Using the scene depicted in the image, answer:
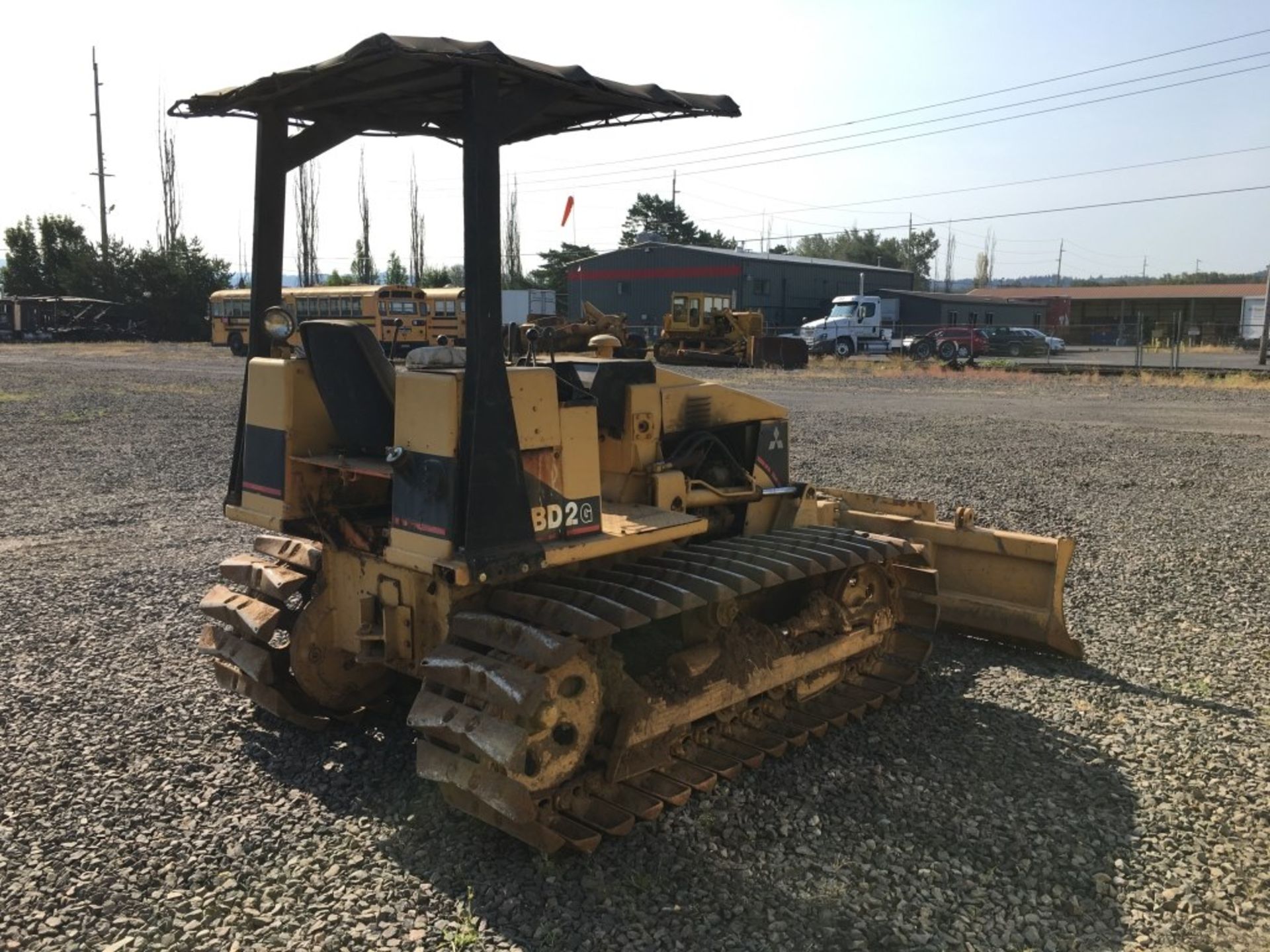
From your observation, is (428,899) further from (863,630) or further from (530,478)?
(863,630)

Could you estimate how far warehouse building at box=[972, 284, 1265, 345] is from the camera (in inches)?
2295

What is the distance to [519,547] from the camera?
146 inches

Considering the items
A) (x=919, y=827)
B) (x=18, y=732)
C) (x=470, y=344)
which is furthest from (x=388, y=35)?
(x=18, y=732)

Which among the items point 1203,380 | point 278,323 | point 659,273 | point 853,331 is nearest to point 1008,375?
point 1203,380

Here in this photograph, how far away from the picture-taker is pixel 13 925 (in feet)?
11.2

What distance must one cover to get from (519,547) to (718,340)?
1247 inches

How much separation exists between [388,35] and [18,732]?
3864 millimetres

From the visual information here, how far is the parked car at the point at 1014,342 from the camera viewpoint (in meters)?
42.1

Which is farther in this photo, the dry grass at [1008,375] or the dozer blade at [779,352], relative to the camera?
the dozer blade at [779,352]

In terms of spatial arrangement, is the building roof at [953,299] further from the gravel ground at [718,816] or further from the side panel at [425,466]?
the side panel at [425,466]

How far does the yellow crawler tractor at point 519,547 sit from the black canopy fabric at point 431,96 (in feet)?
0.05

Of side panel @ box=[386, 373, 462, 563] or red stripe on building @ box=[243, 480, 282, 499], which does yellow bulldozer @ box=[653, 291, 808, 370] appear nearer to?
red stripe on building @ box=[243, 480, 282, 499]

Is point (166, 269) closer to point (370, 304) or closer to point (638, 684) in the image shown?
point (370, 304)

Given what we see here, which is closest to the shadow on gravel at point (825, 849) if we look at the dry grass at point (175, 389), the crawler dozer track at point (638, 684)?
the crawler dozer track at point (638, 684)
